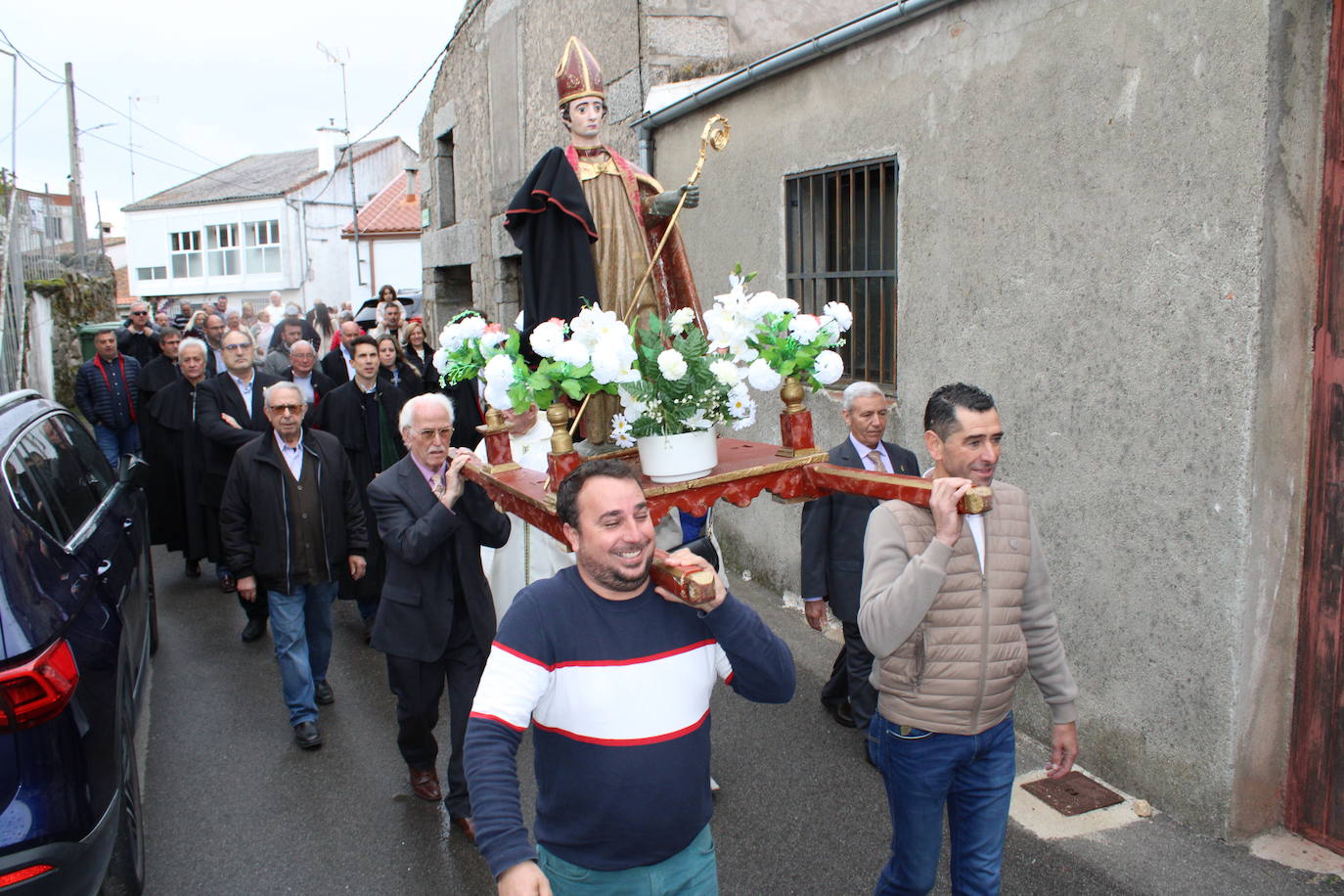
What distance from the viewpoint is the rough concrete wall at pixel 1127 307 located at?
3.97 m

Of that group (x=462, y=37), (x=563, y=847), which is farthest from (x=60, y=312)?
(x=563, y=847)

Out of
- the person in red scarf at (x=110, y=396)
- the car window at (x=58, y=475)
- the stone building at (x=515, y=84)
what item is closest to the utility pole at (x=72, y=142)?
the stone building at (x=515, y=84)

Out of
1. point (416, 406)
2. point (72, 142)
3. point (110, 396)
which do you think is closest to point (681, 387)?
point (416, 406)

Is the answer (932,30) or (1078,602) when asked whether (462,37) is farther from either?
(1078,602)

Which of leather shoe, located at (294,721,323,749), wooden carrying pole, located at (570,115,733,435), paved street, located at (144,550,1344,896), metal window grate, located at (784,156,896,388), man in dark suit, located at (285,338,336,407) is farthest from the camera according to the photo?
man in dark suit, located at (285,338,336,407)

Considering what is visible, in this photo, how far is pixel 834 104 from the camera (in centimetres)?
639

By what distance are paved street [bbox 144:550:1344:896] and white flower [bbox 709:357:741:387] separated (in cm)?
211

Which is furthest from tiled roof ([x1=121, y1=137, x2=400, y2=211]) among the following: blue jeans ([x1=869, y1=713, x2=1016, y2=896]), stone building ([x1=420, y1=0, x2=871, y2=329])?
blue jeans ([x1=869, y1=713, x2=1016, y2=896])

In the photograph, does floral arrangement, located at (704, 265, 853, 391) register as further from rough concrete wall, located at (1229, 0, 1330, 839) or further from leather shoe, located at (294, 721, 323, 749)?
leather shoe, located at (294, 721, 323, 749)

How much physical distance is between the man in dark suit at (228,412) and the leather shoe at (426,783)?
321 centimetres

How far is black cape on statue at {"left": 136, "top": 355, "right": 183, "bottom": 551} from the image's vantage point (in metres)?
8.46

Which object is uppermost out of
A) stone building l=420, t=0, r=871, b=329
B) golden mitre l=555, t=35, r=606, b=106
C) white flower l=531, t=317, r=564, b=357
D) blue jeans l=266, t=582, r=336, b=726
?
stone building l=420, t=0, r=871, b=329

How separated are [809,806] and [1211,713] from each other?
1.71 m

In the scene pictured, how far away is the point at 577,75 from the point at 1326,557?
3.40 meters
